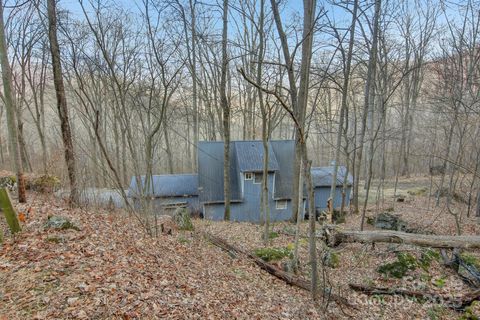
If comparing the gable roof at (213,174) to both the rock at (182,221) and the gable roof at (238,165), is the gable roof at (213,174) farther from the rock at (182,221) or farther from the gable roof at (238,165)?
the rock at (182,221)

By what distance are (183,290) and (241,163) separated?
37.9ft

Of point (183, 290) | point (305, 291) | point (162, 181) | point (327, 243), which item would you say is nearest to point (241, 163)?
point (162, 181)

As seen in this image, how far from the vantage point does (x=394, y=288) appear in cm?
523

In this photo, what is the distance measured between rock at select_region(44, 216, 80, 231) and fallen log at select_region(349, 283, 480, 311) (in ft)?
17.4

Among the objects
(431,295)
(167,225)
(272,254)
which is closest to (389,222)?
(431,295)

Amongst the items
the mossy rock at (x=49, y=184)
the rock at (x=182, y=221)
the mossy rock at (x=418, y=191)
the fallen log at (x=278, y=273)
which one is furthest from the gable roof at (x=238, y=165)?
the fallen log at (x=278, y=273)

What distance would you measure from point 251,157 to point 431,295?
37.4 ft

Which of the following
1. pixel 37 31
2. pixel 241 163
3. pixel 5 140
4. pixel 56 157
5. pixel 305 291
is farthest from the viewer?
pixel 5 140

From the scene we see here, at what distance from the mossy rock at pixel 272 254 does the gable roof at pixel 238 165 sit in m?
8.35

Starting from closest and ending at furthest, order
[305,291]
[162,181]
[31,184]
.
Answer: [305,291] < [31,184] < [162,181]

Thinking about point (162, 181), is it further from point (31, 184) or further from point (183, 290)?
point (183, 290)

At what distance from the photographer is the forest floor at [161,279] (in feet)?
10.3

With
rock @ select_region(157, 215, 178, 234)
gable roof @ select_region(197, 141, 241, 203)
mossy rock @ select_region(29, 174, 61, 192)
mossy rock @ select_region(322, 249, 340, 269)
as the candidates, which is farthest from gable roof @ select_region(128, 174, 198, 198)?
mossy rock @ select_region(322, 249, 340, 269)

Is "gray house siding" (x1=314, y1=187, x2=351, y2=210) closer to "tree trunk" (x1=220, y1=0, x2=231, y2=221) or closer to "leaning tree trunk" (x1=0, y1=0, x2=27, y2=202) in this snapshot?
"tree trunk" (x1=220, y1=0, x2=231, y2=221)
